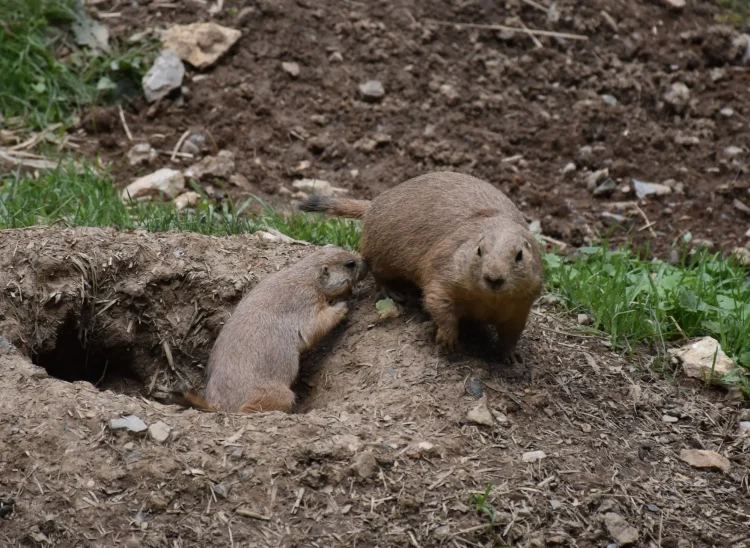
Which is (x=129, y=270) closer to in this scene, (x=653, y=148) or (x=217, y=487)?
(x=217, y=487)

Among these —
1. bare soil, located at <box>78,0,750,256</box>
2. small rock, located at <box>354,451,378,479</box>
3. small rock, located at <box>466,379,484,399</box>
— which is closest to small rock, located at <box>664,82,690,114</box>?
bare soil, located at <box>78,0,750,256</box>

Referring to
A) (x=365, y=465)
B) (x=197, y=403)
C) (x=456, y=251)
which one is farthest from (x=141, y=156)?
(x=365, y=465)

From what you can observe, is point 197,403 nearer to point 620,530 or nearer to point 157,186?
point 620,530

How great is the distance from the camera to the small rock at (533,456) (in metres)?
4.47

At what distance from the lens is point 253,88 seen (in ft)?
29.3

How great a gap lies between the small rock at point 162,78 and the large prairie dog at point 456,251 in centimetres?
352

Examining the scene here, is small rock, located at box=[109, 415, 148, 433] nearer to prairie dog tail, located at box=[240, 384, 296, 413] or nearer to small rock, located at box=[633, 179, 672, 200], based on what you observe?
prairie dog tail, located at box=[240, 384, 296, 413]

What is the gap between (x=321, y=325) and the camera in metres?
5.43

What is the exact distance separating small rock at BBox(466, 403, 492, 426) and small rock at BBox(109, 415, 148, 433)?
1539 mm

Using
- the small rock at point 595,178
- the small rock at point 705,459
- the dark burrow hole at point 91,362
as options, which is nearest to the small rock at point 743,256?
the small rock at point 595,178

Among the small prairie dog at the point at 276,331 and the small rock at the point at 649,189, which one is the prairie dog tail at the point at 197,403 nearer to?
the small prairie dog at the point at 276,331

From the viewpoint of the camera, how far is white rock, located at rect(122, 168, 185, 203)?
7621mm

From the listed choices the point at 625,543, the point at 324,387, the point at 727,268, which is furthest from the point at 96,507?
the point at 727,268

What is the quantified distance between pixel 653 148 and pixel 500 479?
207 inches
